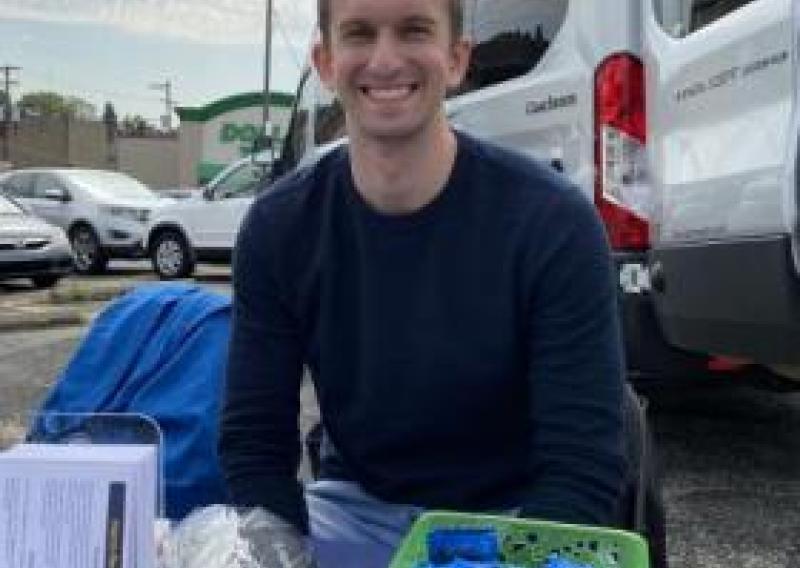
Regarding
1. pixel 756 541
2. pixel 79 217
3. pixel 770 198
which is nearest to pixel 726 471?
pixel 756 541

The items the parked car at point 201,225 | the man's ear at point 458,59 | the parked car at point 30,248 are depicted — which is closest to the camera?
the man's ear at point 458,59

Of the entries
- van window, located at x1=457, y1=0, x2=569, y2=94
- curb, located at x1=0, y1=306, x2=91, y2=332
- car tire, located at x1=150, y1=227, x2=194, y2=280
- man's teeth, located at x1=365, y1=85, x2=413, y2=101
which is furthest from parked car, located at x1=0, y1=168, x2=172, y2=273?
man's teeth, located at x1=365, y1=85, x2=413, y2=101

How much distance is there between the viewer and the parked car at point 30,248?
14.8 m

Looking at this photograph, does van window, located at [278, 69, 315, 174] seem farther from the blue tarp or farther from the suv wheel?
the suv wheel

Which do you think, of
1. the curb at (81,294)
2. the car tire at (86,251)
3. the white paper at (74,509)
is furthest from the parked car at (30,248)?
the white paper at (74,509)

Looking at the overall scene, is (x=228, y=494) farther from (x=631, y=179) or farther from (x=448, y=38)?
(x=631, y=179)

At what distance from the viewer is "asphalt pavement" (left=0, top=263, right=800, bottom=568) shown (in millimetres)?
4273

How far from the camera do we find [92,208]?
1833 centimetres

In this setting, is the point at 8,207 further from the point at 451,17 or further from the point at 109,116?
the point at 109,116

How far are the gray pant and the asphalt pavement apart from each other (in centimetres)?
19

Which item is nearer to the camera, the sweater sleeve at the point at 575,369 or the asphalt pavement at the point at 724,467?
the sweater sleeve at the point at 575,369

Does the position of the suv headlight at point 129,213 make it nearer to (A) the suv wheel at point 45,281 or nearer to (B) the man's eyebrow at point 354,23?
(A) the suv wheel at point 45,281

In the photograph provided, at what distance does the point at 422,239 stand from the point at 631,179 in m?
2.46

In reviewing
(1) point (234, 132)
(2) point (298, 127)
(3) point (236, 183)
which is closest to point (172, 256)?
(3) point (236, 183)
